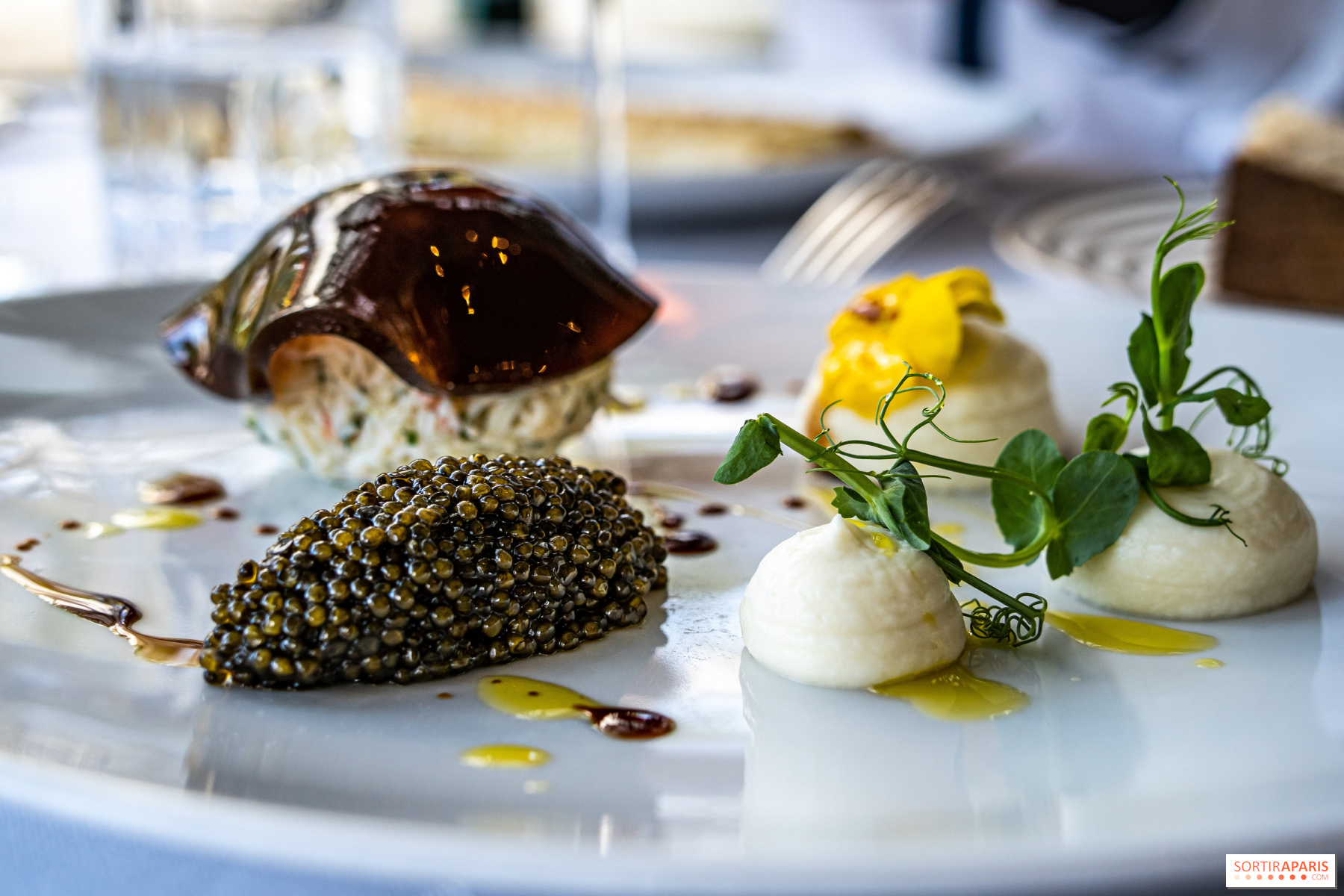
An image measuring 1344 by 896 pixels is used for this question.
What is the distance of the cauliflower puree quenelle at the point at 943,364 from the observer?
1483 mm

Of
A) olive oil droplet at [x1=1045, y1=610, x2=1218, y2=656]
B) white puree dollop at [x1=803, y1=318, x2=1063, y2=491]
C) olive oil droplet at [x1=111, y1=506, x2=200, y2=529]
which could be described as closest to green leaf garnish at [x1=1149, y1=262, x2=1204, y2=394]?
olive oil droplet at [x1=1045, y1=610, x2=1218, y2=656]

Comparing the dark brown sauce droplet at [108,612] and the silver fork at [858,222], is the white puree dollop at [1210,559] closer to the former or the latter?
the dark brown sauce droplet at [108,612]

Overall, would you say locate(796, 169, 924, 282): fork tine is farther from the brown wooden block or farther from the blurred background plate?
the brown wooden block

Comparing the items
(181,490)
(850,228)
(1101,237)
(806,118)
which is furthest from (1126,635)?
(806,118)

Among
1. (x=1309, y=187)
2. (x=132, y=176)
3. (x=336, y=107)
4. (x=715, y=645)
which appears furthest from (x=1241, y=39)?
(x=715, y=645)

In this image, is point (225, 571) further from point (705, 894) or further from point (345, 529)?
point (705, 894)

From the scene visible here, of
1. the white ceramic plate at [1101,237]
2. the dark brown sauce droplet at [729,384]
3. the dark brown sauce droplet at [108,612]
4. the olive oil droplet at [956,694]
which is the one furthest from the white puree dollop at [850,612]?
the white ceramic plate at [1101,237]

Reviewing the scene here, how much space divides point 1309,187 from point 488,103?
184cm

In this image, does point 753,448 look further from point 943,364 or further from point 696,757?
point 943,364

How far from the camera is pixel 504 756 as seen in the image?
2.99ft

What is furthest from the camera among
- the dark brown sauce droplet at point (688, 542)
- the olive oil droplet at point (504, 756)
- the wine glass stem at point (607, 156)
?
the wine glass stem at point (607, 156)

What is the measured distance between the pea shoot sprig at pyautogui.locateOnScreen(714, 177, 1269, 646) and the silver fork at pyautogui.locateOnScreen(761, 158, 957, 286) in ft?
3.49

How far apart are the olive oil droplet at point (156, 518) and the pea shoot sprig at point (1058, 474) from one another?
2.05 ft

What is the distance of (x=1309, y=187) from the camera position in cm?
268
